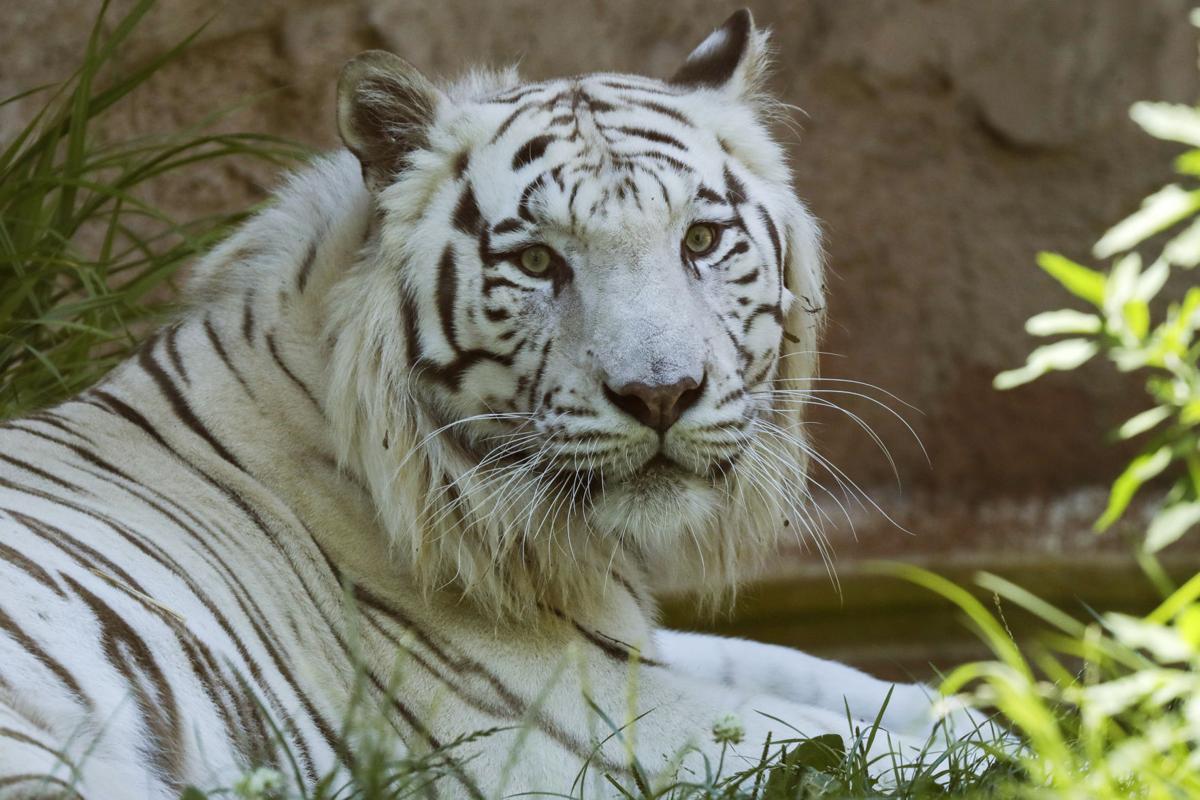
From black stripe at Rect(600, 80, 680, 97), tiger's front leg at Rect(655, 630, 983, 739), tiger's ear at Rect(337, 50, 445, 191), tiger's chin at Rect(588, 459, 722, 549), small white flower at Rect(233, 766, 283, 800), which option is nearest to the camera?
small white flower at Rect(233, 766, 283, 800)

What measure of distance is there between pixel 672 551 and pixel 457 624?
0.48m

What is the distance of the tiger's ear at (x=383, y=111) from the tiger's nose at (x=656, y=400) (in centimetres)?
63

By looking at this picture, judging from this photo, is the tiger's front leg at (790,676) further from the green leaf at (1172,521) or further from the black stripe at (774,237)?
the green leaf at (1172,521)

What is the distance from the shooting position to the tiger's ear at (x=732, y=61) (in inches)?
115

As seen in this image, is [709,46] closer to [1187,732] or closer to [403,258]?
[403,258]

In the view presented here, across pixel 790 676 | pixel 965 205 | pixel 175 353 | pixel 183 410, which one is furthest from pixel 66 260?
pixel 965 205

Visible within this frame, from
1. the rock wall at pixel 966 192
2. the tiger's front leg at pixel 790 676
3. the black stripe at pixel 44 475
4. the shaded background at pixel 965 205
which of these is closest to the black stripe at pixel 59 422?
the black stripe at pixel 44 475

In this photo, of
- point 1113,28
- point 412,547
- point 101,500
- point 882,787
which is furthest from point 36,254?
point 1113,28

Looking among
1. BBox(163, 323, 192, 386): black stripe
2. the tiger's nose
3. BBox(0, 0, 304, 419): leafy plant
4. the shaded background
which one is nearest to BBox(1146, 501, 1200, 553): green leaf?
the tiger's nose

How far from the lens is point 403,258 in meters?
2.57

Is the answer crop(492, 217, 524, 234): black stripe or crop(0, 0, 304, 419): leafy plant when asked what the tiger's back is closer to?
crop(492, 217, 524, 234): black stripe

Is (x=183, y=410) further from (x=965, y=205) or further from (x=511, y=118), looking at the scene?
(x=965, y=205)

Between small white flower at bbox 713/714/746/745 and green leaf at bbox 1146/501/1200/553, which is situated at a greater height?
green leaf at bbox 1146/501/1200/553

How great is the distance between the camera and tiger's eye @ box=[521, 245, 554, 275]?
2.53 meters
